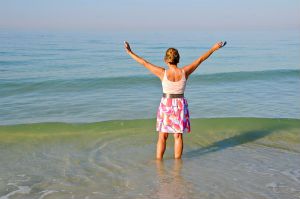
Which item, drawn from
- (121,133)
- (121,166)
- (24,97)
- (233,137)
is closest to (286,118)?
(233,137)

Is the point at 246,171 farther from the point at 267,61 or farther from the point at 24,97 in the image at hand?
the point at 267,61

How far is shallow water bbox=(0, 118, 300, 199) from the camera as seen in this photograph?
205 inches

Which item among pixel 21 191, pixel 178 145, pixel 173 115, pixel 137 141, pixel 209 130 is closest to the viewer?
pixel 21 191

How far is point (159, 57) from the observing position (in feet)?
90.2

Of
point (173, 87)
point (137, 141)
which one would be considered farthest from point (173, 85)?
point (137, 141)

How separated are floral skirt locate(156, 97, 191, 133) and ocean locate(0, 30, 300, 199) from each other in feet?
1.87

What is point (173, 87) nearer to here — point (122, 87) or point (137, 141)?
point (137, 141)

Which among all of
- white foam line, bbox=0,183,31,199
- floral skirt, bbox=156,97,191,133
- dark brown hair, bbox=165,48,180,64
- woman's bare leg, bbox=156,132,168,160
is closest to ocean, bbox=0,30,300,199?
white foam line, bbox=0,183,31,199

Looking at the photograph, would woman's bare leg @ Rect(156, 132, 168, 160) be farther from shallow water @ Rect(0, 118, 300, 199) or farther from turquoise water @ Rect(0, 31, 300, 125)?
turquoise water @ Rect(0, 31, 300, 125)

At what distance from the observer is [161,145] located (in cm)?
638

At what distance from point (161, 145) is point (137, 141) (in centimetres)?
145

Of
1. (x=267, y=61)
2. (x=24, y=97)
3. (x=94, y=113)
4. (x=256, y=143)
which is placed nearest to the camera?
(x=256, y=143)

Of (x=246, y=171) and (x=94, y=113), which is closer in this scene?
(x=246, y=171)

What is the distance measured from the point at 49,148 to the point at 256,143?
3.70 meters
